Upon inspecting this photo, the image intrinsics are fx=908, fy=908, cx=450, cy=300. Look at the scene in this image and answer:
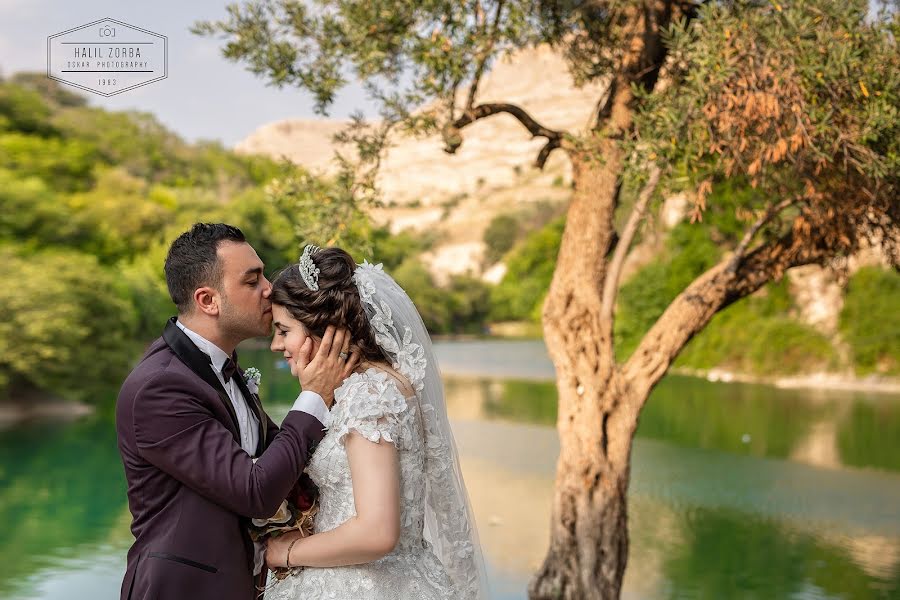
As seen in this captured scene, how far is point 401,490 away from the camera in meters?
2.09

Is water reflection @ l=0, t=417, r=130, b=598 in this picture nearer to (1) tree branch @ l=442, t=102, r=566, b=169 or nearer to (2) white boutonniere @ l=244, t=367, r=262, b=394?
(1) tree branch @ l=442, t=102, r=566, b=169

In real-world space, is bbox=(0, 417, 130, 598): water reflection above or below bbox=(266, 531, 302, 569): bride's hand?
below

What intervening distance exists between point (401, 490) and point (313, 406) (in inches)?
11.4

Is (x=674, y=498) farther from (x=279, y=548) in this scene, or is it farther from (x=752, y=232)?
(x=279, y=548)

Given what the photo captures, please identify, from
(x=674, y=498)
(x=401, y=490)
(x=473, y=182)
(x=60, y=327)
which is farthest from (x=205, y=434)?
(x=473, y=182)

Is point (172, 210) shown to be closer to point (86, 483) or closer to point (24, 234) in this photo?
point (24, 234)

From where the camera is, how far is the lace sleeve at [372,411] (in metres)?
1.94

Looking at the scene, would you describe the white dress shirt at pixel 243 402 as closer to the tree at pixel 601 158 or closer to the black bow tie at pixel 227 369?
the black bow tie at pixel 227 369

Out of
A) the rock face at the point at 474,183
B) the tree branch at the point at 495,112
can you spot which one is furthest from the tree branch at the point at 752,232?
the rock face at the point at 474,183

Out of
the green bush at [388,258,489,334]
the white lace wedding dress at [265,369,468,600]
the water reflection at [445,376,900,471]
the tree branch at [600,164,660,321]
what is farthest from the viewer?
the green bush at [388,258,489,334]

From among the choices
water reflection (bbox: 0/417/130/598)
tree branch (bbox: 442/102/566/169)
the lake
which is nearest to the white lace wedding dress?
tree branch (bbox: 442/102/566/169)

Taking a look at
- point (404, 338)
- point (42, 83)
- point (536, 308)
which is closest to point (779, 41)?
point (404, 338)

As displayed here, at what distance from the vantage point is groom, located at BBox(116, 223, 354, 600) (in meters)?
1.89

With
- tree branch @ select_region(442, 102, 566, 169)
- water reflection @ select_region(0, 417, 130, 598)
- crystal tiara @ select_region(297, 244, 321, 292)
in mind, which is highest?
tree branch @ select_region(442, 102, 566, 169)
